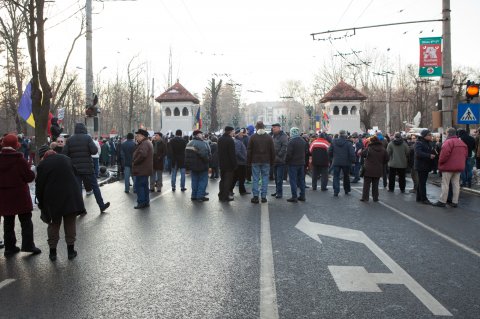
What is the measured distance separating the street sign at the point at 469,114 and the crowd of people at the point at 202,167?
0.72 metres

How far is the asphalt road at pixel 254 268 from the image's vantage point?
15.2 ft

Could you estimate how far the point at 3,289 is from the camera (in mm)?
5305

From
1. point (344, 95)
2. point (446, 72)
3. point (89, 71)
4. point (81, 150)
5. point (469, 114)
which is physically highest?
point (344, 95)

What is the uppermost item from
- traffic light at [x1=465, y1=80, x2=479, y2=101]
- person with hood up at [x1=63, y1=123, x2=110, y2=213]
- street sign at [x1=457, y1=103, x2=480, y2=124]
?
traffic light at [x1=465, y1=80, x2=479, y2=101]

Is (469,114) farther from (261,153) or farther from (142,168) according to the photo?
(142,168)

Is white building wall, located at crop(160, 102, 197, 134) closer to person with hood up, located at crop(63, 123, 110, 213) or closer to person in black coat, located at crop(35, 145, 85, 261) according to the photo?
person with hood up, located at crop(63, 123, 110, 213)

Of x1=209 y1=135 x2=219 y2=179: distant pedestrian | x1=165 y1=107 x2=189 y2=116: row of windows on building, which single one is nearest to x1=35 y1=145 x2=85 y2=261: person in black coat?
x1=209 y1=135 x2=219 y2=179: distant pedestrian

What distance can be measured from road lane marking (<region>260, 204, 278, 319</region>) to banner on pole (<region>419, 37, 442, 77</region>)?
11457 millimetres

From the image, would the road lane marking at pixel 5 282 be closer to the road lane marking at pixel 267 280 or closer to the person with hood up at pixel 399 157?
the road lane marking at pixel 267 280

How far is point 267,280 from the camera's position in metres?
5.46

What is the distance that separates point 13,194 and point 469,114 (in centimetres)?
1375

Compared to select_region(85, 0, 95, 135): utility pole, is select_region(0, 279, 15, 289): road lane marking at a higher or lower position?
lower

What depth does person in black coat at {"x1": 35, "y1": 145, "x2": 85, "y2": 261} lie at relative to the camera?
6.63 metres

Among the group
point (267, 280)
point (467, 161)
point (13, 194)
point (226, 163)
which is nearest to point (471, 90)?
point (467, 161)
